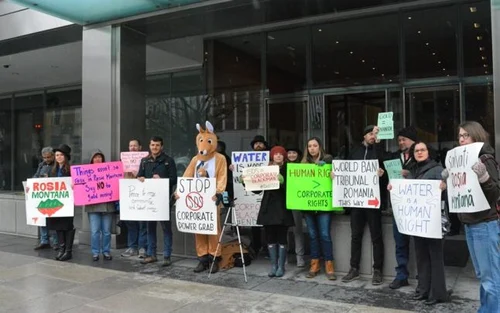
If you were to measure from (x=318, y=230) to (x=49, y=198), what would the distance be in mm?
4696

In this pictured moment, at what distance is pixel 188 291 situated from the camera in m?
6.16

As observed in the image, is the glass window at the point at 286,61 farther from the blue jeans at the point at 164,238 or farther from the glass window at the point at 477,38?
the blue jeans at the point at 164,238

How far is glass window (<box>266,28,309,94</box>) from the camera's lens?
12.5 metres

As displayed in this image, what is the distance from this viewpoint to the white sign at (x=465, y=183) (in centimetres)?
445

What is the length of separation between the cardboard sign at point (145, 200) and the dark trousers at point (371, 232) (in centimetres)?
294

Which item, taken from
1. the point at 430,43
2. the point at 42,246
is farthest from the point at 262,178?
the point at 430,43

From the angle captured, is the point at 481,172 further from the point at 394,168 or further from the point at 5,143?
the point at 5,143

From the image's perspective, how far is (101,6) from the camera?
8711mm

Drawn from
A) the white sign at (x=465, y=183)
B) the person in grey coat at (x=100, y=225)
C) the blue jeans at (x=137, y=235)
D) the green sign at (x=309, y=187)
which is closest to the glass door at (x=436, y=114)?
the green sign at (x=309, y=187)

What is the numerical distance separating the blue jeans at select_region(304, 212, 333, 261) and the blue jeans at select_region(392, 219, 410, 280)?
0.93 m

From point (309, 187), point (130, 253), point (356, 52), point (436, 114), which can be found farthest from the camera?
point (356, 52)

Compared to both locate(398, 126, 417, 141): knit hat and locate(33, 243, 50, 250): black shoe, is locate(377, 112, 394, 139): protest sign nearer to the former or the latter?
locate(398, 126, 417, 141): knit hat

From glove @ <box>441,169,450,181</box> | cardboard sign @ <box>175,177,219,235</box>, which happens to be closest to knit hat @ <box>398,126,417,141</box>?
glove @ <box>441,169,450,181</box>

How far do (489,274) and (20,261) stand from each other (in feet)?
23.8
